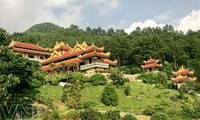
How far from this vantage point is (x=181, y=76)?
61125mm

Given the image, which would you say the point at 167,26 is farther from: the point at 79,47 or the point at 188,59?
the point at 79,47

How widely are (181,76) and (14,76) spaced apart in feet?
111

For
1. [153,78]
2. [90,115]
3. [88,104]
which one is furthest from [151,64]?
[90,115]

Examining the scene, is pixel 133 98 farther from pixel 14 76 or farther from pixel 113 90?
pixel 14 76

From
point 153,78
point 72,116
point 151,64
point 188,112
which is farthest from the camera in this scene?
point 151,64

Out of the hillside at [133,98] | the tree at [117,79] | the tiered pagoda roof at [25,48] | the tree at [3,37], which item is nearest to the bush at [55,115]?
the hillside at [133,98]

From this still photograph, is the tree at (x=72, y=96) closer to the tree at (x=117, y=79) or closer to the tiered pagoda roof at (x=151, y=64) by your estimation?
the tree at (x=117, y=79)

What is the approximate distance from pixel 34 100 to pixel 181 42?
47904 millimetres

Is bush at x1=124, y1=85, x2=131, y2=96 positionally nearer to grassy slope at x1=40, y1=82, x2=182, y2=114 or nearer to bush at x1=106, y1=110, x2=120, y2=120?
grassy slope at x1=40, y1=82, x2=182, y2=114

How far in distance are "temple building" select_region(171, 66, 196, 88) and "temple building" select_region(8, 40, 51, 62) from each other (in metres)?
21.7

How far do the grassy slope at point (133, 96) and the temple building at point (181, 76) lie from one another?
8.77 metres

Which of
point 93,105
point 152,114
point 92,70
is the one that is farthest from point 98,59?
point 152,114

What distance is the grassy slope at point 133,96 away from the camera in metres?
44.2

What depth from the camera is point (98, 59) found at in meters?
59.2
